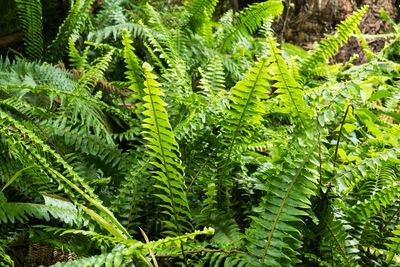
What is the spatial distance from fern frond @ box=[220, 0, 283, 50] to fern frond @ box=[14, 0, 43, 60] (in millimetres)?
1391

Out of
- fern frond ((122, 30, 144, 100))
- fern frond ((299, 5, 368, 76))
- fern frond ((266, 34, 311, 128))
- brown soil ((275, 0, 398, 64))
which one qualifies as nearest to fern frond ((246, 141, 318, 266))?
fern frond ((266, 34, 311, 128))

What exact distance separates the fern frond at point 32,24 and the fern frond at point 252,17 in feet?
4.56

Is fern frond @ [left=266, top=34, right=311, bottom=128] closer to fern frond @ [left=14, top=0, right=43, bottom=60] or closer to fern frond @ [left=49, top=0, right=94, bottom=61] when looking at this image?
fern frond @ [left=49, top=0, right=94, bottom=61]

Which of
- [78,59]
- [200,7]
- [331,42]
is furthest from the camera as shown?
[200,7]

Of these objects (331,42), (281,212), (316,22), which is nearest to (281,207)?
(281,212)

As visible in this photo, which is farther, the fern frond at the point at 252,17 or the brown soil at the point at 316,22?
the brown soil at the point at 316,22

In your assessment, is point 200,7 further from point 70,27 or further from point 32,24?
point 32,24

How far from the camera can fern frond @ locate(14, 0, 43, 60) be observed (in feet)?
6.63

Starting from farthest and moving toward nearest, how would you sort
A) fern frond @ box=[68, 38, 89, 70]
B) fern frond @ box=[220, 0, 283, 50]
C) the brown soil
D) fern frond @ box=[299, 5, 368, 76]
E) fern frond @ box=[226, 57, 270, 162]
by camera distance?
the brown soil < fern frond @ box=[220, 0, 283, 50] < fern frond @ box=[299, 5, 368, 76] < fern frond @ box=[68, 38, 89, 70] < fern frond @ box=[226, 57, 270, 162]

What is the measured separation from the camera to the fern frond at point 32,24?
2020mm

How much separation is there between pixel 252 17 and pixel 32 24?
1.62 metres

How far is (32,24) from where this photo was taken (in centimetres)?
207

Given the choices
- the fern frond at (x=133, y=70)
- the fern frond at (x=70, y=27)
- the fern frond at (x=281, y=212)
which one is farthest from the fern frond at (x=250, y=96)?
the fern frond at (x=70, y=27)

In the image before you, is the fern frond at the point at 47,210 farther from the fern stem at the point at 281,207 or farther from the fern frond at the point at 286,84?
the fern frond at the point at 286,84
